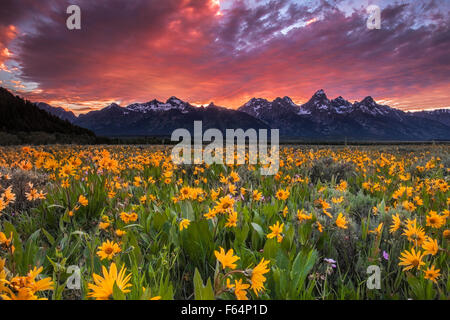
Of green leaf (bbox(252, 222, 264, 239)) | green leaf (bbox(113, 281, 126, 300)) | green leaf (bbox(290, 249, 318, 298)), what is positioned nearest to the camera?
green leaf (bbox(113, 281, 126, 300))

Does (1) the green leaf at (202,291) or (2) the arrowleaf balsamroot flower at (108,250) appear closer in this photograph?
(1) the green leaf at (202,291)

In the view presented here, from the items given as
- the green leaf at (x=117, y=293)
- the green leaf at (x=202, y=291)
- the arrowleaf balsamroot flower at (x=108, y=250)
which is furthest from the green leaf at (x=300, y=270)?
the arrowleaf balsamroot flower at (x=108, y=250)

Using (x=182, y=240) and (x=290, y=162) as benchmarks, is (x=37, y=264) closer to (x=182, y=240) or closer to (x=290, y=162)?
(x=182, y=240)

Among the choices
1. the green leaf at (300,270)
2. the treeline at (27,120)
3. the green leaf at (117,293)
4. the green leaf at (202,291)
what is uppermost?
the treeline at (27,120)

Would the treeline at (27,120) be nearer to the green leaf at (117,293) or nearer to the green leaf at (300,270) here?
the green leaf at (300,270)

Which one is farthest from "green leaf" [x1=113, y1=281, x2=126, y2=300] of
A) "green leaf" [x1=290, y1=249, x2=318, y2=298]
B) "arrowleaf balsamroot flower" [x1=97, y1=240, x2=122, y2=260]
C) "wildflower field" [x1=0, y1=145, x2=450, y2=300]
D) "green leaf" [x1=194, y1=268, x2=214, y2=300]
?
"green leaf" [x1=290, y1=249, x2=318, y2=298]

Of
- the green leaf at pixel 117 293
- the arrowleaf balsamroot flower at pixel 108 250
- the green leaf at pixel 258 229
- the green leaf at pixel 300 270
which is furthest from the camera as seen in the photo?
the green leaf at pixel 258 229

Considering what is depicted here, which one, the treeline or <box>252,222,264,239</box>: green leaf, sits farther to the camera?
the treeline

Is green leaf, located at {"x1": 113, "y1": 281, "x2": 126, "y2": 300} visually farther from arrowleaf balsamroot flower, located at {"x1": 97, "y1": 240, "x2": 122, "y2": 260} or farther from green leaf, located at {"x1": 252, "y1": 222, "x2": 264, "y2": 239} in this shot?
green leaf, located at {"x1": 252, "y1": 222, "x2": 264, "y2": 239}

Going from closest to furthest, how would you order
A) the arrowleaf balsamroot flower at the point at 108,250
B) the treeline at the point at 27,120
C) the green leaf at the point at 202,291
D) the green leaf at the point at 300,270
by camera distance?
the green leaf at the point at 202,291
the green leaf at the point at 300,270
the arrowleaf balsamroot flower at the point at 108,250
the treeline at the point at 27,120

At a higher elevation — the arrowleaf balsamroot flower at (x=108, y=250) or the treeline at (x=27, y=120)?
the treeline at (x=27, y=120)

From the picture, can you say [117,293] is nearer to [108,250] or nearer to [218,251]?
[108,250]

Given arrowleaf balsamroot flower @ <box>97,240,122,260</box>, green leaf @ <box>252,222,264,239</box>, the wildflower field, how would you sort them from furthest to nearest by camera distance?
green leaf @ <box>252,222,264,239</box>
arrowleaf balsamroot flower @ <box>97,240,122,260</box>
the wildflower field
